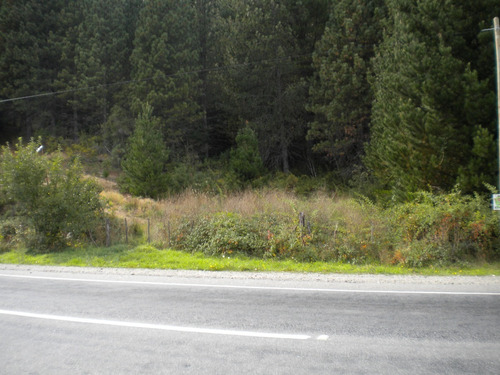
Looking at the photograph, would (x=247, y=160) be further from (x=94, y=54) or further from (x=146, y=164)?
(x=94, y=54)

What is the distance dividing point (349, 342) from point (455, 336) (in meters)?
1.53

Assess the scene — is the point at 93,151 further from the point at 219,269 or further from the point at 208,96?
the point at 219,269

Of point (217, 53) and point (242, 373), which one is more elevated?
point (217, 53)

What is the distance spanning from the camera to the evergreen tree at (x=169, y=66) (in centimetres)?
3697

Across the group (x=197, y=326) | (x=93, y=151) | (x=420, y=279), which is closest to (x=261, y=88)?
(x=93, y=151)

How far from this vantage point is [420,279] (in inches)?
386

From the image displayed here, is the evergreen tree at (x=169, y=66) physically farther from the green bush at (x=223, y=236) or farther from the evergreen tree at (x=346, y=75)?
the green bush at (x=223, y=236)

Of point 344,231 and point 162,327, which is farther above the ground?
point 162,327

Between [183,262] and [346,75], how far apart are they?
22.6m

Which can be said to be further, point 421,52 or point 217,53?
point 217,53

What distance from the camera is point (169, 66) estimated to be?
3747cm

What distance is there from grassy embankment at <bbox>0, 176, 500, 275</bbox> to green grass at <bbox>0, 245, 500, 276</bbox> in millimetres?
27

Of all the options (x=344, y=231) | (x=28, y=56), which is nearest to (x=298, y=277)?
(x=344, y=231)

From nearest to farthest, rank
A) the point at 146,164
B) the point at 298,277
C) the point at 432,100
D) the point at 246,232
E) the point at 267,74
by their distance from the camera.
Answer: the point at 298,277, the point at 246,232, the point at 432,100, the point at 146,164, the point at 267,74
